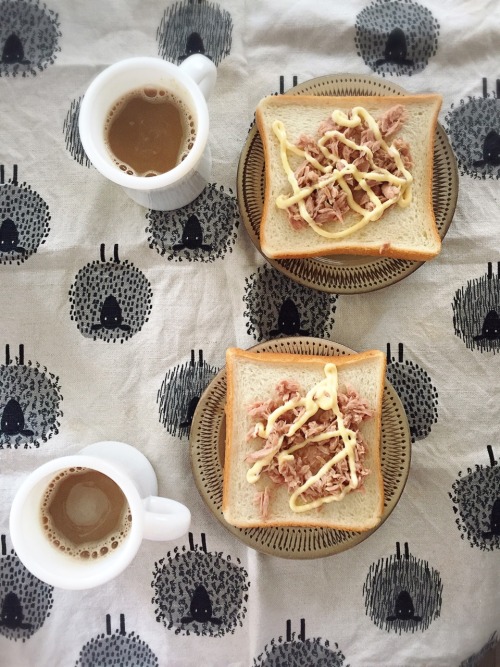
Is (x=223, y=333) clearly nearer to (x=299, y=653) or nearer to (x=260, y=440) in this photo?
(x=260, y=440)

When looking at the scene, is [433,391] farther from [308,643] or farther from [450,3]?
[450,3]

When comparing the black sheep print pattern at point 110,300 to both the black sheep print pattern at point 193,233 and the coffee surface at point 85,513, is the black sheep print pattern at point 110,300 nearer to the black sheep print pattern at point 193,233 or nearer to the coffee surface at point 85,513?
the black sheep print pattern at point 193,233

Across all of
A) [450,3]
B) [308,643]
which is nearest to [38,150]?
[450,3]

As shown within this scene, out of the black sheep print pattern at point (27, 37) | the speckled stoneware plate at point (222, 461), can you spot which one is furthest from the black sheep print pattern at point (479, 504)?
the black sheep print pattern at point (27, 37)

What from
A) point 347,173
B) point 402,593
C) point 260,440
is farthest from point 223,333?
point 402,593

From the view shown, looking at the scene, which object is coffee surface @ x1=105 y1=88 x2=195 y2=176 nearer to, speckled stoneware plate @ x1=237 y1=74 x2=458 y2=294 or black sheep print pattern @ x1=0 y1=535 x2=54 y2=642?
speckled stoneware plate @ x1=237 y1=74 x2=458 y2=294

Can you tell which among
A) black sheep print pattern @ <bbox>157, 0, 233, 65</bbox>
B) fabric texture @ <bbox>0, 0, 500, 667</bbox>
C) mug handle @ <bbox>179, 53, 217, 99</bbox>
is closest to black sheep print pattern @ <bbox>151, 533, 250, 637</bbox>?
fabric texture @ <bbox>0, 0, 500, 667</bbox>
